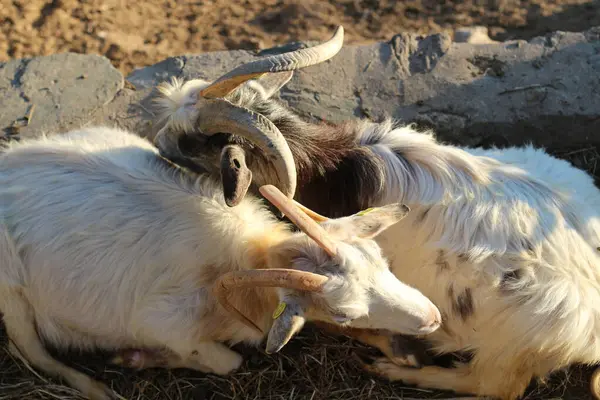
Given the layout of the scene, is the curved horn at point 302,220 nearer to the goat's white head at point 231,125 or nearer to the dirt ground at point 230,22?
the goat's white head at point 231,125

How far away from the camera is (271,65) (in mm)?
3197

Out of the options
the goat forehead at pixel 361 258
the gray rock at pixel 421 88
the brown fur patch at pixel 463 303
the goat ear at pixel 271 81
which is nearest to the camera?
the goat forehead at pixel 361 258

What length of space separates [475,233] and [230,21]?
3.83 metres

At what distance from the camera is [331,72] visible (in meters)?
5.09

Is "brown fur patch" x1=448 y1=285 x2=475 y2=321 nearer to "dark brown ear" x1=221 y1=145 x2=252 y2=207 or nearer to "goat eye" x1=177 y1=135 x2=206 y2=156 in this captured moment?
"dark brown ear" x1=221 y1=145 x2=252 y2=207

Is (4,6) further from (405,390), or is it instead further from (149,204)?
(405,390)

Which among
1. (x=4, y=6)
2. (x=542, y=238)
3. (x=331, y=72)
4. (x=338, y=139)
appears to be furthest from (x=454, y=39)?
(x=4, y=6)

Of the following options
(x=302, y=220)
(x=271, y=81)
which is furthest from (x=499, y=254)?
(x=271, y=81)

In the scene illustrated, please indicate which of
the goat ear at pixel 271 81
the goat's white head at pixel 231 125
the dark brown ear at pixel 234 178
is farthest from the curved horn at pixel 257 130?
the goat ear at pixel 271 81

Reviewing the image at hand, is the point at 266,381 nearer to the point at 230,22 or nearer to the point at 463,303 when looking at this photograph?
the point at 463,303

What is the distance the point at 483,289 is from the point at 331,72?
2.24 metres

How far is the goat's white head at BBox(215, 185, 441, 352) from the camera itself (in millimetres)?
2922

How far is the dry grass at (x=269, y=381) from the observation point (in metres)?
3.94

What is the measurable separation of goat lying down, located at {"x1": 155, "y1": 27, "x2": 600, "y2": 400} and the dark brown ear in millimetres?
156
